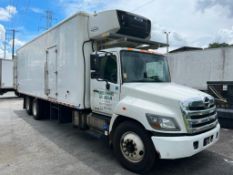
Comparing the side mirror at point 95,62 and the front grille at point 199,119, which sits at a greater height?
the side mirror at point 95,62

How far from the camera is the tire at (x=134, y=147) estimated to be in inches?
165

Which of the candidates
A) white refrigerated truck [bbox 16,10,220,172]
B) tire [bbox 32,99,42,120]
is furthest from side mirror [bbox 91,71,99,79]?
tire [bbox 32,99,42,120]

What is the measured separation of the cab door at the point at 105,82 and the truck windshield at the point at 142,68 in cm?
22

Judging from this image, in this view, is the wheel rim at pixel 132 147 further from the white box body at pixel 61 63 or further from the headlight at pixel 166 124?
the white box body at pixel 61 63

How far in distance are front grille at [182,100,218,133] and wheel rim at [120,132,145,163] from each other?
96 cm

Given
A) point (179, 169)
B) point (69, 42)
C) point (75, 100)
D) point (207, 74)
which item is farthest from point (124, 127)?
point (207, 74)

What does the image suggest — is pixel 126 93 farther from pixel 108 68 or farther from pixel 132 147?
pixel 132 147

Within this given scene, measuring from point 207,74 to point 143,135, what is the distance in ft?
46.7

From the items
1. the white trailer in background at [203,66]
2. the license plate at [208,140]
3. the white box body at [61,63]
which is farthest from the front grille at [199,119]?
the white trailer in background at [203,66]

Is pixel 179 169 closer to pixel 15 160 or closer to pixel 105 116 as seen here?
pixel 105 116

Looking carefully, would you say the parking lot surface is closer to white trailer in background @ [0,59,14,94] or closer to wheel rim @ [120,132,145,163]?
wheel rim @ [120,132,145,163]

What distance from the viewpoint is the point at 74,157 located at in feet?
17.4

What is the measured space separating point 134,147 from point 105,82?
1.62 metres

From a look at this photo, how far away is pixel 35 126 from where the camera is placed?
879 cm
